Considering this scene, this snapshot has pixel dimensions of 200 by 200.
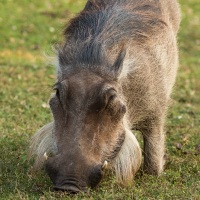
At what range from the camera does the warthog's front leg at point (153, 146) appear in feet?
18.0

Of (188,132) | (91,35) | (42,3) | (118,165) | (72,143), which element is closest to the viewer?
(72,143)

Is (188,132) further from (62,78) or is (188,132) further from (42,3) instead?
(42,3)

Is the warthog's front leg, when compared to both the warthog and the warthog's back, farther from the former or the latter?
the warthog's back

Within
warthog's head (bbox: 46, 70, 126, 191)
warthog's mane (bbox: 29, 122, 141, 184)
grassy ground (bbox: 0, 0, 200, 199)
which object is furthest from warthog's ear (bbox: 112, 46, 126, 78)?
grassy ground (bbox: 0, 0, 200, 199)

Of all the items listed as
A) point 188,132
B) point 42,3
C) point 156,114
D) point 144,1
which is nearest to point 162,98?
point 156,114

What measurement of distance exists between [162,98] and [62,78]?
3.38 feet

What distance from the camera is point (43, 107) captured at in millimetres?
7605

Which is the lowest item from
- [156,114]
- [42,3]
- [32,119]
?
[42,3]

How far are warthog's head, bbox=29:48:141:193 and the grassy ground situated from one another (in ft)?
0.47

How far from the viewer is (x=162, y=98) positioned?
5.44m

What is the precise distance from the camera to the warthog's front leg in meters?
5.49

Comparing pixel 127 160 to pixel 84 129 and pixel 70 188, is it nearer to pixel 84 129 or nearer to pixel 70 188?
pixel 84 129

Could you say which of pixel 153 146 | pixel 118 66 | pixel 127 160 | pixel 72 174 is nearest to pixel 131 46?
pixel 118 66

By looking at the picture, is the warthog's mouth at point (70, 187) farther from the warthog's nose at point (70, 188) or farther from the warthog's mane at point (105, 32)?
the warthog's mane at point (105, 32)
